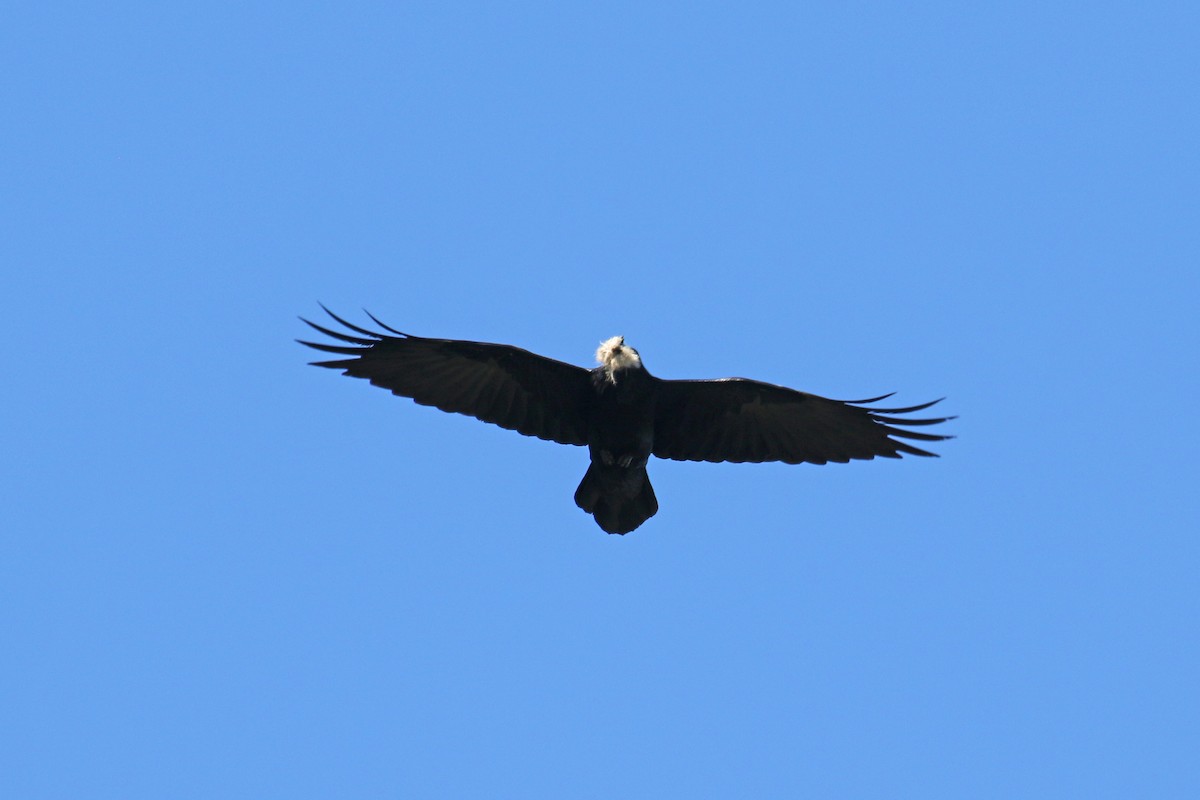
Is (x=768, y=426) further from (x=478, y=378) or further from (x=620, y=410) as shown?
(x=478, y=378)

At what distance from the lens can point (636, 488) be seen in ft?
51.4

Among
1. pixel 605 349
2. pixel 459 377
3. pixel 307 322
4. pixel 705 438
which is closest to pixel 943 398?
pixel 705 438

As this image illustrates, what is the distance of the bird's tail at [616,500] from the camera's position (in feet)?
51.2

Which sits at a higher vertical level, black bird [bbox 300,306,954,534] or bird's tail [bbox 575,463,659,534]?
black bird [bbox 300,306,954,534]

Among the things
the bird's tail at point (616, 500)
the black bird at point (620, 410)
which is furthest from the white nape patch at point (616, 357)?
the bird's tail at point (616, 500)

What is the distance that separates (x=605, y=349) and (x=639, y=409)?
2.28ft

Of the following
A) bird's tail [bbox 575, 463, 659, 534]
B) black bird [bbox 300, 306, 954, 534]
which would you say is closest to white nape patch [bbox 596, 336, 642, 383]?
black bird [bbox 300, 306, 954, 534]

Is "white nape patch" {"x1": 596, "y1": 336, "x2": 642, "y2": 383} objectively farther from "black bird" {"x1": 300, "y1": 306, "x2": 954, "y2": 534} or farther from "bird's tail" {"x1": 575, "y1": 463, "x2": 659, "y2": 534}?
"bird's tail" {"x1": 575, "y1": 463, "x2": 659, "y2": 534}

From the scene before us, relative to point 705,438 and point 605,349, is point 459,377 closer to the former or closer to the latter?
point 605,349

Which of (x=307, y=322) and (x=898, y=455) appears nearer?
(x=307, y=322)

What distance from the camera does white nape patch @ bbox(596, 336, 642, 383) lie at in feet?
50.3

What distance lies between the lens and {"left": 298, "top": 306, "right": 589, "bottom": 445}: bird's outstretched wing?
1540cm

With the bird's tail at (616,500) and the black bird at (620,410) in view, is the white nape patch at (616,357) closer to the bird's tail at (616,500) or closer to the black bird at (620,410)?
the black bird at (620,410)

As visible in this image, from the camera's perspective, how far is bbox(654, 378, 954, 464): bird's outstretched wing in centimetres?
1584
